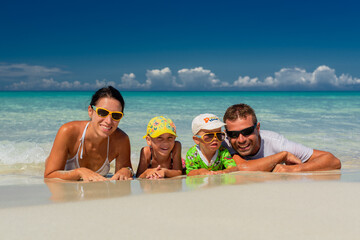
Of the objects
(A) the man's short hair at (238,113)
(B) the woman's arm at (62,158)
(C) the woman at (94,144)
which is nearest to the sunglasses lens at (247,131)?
(A) the man's short hair at (238,113)

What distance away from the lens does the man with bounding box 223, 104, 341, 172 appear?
13.9 ft

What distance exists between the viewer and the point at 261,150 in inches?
181

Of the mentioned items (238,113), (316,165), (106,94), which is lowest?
(316,165)

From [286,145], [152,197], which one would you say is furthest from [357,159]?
[152,197]

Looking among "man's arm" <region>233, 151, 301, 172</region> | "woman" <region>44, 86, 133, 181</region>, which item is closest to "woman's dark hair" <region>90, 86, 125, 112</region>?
"woman" <region>44, 86, 133, 181</region>

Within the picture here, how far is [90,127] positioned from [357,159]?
527cm

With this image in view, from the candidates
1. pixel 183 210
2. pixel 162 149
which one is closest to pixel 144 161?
pixel 162 149

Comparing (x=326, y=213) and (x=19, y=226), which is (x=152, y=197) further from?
(x=326, y=213)

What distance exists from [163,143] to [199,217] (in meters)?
2.25

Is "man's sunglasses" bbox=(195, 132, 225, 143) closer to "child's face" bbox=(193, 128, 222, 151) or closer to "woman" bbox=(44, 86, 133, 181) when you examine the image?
"child's face" bbox=(193, 128, 222, 151)

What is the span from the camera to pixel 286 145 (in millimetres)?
4609

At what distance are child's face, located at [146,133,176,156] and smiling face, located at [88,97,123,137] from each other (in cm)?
56

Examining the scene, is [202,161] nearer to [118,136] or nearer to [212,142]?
[212,142]

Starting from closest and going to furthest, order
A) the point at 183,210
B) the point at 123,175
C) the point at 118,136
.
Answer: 1. the point at 183,210
2. the point at 123,175
3. the point at 118,136
